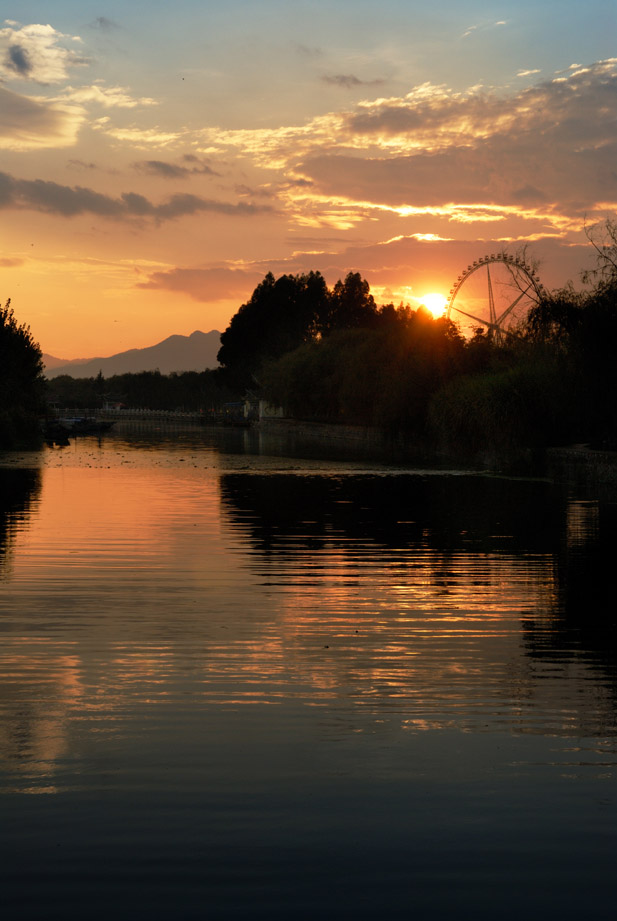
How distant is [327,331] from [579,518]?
355ft

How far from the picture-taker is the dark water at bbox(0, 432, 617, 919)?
4.67 meters

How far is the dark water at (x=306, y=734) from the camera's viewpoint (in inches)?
184

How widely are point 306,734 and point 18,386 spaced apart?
53067 millimetres

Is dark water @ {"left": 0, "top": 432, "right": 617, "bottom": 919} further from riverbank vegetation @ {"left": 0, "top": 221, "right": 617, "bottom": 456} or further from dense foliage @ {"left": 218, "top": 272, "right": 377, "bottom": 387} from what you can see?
dense foliage @ {"left": 218, "top": 272, "right": 377, "bottom": 387}

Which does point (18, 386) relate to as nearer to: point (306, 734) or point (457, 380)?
point (457, 380)

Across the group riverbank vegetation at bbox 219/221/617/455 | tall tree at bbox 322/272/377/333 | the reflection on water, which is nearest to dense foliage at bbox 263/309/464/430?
riverbank vegetation at bbox 219/221/617/455

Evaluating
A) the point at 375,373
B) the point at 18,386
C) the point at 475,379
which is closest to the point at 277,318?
the point at 375,373

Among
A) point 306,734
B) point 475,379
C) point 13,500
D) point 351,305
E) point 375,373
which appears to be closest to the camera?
point 306,734

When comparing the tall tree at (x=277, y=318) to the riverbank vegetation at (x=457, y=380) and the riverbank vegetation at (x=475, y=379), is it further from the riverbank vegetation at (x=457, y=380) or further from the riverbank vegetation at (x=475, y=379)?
the riverbank vegetation at (x=457, y=380)

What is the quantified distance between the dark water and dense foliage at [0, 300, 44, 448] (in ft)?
128

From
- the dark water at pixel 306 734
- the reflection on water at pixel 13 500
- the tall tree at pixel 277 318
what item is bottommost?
the dark water at pixel 306 734

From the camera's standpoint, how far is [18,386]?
5741 centimetres

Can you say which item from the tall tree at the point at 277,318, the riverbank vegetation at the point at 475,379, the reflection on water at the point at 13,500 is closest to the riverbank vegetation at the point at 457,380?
the riverbank vegetation at the point at 475,379

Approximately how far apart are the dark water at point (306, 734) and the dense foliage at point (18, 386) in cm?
3912
